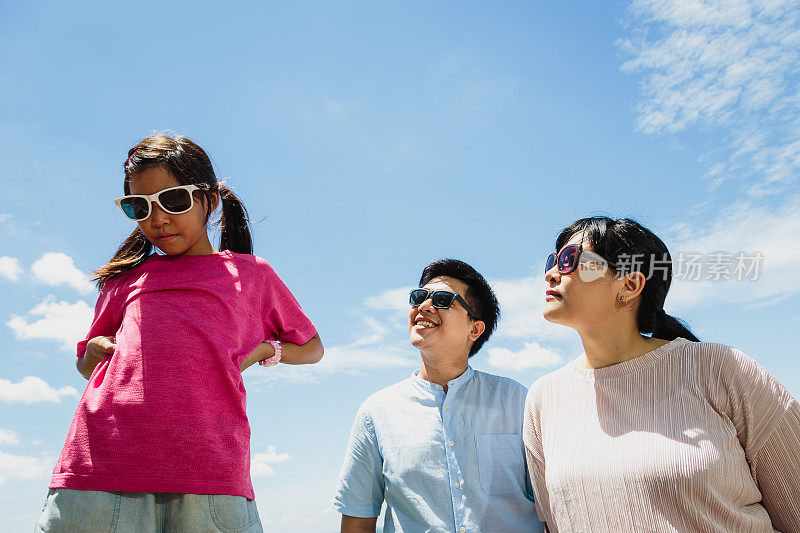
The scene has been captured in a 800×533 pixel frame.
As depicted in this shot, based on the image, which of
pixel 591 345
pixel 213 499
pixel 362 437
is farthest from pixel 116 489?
pixel 591 345

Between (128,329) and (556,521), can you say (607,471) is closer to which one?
(556,521)

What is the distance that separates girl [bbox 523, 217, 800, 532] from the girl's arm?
4.71ft

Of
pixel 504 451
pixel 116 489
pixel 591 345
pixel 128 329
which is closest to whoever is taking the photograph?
pixel 116 489

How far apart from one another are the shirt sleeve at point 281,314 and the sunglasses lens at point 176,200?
0.58m

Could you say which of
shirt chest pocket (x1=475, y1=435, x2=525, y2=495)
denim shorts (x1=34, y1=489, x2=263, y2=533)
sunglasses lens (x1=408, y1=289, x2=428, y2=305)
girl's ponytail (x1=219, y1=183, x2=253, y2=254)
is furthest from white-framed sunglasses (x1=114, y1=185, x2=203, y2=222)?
shirt chest pocket (x1=475, y1=435, x2=525, y2=495)

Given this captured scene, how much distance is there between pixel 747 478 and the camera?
339 centimetres

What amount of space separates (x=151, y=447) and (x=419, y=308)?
2428 millimetres

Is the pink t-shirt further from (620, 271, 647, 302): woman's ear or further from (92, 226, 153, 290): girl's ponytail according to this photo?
(620, 271, 647, 302): woman's ear

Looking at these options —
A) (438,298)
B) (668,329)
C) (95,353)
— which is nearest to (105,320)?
(95,353)

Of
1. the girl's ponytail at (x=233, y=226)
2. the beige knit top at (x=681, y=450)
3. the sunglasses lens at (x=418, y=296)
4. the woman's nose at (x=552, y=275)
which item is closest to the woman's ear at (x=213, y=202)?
the girl's ponytail at (x=233, y=226)

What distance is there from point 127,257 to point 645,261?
3.10m

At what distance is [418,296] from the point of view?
5004 mm

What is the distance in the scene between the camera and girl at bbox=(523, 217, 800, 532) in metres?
3.34

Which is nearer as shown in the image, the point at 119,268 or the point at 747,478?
the point at 747,478
